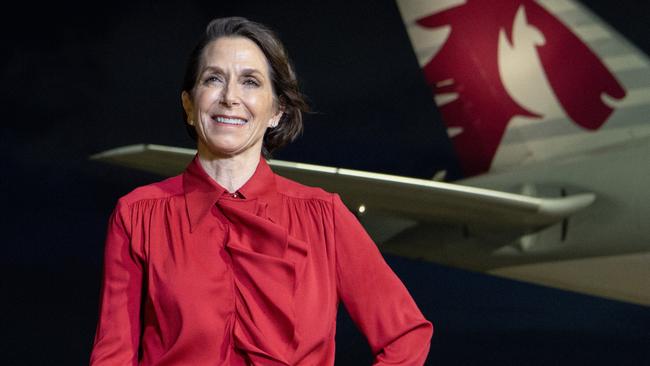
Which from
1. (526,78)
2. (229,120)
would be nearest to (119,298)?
(229,120)

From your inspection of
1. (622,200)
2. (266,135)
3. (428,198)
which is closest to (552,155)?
(622,200)

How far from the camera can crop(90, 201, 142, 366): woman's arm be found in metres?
1.03

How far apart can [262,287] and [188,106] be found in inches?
10.8

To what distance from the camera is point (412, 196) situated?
5.82 meters

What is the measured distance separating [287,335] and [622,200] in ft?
19.3

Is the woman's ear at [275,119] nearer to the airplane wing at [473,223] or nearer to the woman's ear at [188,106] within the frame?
the woman's ear at [188,106]

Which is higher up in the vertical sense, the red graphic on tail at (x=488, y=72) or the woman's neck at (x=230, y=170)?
the woman's neck at (x=230, y=170)

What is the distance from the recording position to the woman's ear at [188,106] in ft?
3.70

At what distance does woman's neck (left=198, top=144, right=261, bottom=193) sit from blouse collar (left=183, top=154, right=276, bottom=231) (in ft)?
0.03

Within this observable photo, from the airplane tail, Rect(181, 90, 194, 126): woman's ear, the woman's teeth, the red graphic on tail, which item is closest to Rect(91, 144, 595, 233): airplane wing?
the airplane tail

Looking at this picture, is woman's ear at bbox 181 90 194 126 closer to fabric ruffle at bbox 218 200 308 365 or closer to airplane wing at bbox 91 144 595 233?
fabric ruffle at bbox 218 200 308 365

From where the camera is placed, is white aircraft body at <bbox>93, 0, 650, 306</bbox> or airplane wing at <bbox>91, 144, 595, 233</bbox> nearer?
airplane wing at <bbox>91, 144, 595, 233</bbox>

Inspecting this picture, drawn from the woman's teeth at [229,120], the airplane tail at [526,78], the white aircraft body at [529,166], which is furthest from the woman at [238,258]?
the airplane tail at [526,78]

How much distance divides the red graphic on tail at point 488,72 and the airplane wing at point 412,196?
129 cm
